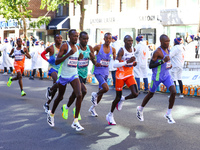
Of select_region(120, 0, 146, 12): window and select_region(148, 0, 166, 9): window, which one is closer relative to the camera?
select_region(148, 0, 166, 9): window

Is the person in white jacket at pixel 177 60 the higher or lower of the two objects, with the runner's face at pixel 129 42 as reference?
lower

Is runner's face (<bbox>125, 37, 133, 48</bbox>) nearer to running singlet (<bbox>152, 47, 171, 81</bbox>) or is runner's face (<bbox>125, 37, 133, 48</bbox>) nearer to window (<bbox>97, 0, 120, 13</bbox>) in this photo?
running singlet (<bbox>152, 47, 171, 81</bbox>)

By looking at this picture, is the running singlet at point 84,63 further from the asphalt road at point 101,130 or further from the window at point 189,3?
the window at point 189,3

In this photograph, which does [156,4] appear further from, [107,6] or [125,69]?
[125,69]

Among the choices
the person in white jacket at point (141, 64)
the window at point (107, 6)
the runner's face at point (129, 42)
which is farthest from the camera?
the window at point (107, 6)

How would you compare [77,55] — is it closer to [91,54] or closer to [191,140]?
[91,54]

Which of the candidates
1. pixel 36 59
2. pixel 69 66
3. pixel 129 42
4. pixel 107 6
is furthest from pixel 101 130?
pixel 107 6

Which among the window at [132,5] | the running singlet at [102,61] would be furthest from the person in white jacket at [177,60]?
the window at [132,5]

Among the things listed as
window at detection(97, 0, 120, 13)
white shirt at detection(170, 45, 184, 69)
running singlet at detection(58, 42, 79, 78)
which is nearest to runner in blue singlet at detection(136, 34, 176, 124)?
running singlet at detection(58, 42, 79, 78)

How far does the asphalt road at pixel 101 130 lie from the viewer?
19.6 ft

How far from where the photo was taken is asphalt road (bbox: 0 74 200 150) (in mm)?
5988

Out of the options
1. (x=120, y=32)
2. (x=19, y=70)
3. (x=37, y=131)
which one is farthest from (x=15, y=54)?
(x=120, y=32)

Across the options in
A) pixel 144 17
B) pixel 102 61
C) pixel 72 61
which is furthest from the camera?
pixel 144 17

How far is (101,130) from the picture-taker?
23.3ft
